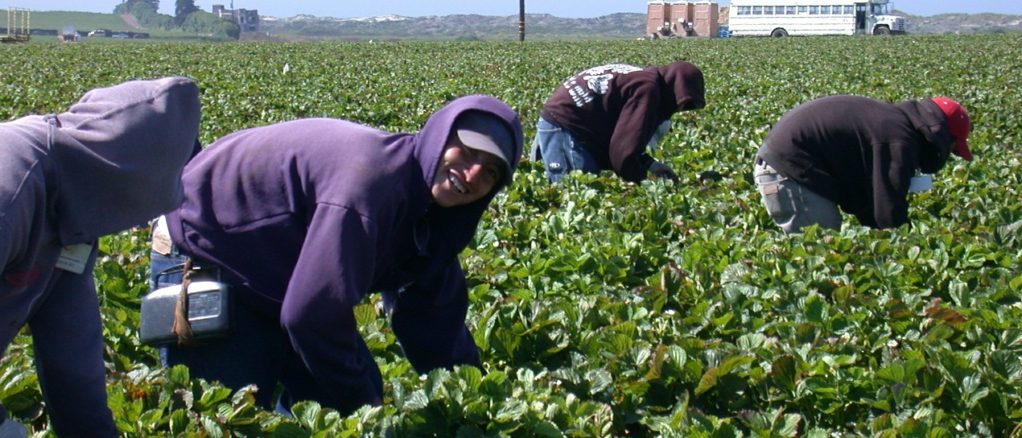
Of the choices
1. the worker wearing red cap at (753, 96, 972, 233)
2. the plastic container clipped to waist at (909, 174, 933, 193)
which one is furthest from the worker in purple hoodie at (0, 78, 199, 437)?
the plastic container clipped to waist at (909, 174, 933, 193)

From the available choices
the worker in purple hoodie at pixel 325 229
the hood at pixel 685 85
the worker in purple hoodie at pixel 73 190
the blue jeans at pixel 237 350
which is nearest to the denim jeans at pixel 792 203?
the hood at pixel 685 85

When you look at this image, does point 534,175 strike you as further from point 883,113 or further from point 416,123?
point 416,123

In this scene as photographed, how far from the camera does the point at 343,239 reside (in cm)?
274

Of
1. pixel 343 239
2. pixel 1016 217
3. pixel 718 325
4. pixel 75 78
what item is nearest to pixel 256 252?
pixel 343 239

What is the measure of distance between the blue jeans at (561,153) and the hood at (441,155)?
4.63 m

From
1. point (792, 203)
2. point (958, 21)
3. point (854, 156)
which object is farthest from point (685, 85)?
point (958, 21)

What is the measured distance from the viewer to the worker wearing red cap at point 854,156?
5.68m

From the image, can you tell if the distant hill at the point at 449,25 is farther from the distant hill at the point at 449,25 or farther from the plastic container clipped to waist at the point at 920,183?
the plastic container clipped to waist at the point at 920,183

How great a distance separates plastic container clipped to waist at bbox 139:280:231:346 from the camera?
299cm

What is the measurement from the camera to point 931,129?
5.62 metres

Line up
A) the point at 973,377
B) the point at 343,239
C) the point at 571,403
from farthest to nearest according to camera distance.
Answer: the point at 973,377
the point at 571,403
the point at 343,239

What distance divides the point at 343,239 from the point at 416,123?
11.6m

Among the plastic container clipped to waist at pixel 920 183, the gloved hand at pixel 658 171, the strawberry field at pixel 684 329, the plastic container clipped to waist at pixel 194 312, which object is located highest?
the plastic container clipped to waist at pixel 920 183

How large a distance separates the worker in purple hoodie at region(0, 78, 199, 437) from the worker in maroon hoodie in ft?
15.8
